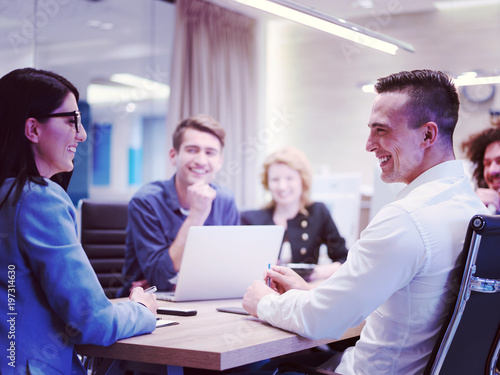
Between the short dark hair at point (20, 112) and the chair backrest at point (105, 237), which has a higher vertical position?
the short dark hair at point (20, 112)

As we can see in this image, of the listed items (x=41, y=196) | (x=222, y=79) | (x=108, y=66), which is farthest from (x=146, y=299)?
(x=222, y=79)

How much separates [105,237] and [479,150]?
205 cm

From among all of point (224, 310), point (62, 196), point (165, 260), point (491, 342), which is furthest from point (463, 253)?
point (165, 260)

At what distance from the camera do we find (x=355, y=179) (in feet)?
13.5

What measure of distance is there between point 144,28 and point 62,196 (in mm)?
4155

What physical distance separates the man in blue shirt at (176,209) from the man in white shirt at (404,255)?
79 cm

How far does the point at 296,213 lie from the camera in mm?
3650

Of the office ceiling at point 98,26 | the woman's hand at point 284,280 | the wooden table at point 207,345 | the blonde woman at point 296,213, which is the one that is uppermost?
the office ceiling at point 98,26

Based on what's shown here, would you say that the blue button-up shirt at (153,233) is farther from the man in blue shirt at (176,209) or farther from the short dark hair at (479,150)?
the short dark hair at (479,150)

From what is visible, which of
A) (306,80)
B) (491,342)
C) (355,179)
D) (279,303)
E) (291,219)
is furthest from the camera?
(306,80)

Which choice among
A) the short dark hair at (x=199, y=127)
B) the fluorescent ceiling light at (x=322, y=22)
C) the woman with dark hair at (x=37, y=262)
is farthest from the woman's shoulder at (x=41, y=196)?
the short dark hair at (x=199, y=127)

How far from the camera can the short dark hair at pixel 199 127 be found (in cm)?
285

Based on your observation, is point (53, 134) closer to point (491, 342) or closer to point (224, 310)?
point (224, 310)

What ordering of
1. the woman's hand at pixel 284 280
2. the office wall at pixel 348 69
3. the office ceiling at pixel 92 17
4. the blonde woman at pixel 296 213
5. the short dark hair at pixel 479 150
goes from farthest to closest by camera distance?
the office wall at pixel 348 69 < the office ceiling at pixel 92 17 < the blonde woman at pixel 296 213 < the short dark hair at pixel 479 150 < the woman's hand at pixel 284 280
